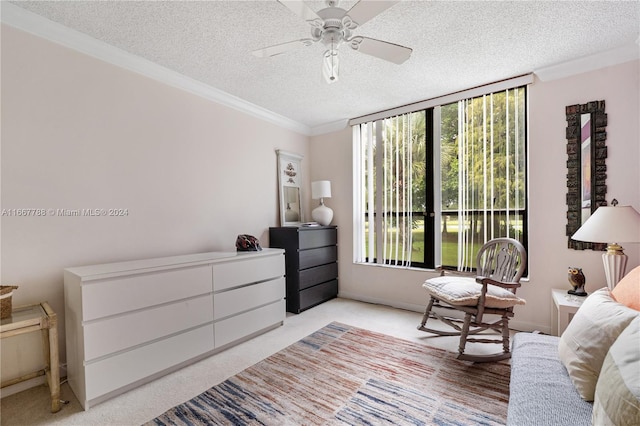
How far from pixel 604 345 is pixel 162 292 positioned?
8.04ft

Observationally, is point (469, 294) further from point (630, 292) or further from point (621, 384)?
point (621, 384)

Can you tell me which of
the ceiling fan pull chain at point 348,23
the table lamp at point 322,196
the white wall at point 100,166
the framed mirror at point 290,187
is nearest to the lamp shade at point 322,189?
the table lamp at point 322,196

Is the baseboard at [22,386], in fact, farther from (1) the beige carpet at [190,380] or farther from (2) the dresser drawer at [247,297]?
(2) the dresser drawer at [247,297]

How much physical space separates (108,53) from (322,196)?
2576 mm

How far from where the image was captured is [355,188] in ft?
13.5

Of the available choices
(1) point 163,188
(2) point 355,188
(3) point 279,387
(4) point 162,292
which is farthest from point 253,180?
(3) point 279,387

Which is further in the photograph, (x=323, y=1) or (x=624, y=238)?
(x=624, y=238)

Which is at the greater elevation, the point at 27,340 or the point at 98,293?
the point at 98,293

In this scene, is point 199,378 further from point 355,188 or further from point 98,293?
point 355,188

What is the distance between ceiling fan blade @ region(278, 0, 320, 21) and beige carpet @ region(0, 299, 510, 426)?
2353 millimetres

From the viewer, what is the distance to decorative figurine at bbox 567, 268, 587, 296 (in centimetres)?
245

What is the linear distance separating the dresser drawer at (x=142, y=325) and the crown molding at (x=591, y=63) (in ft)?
12.0

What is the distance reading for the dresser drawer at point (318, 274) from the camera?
142 inches

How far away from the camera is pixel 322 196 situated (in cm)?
397
